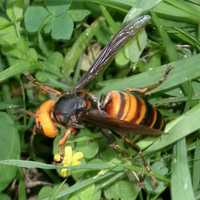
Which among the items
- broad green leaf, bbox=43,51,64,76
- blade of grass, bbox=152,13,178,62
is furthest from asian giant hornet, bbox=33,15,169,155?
broad green leaf, bbox=43,51,64,76

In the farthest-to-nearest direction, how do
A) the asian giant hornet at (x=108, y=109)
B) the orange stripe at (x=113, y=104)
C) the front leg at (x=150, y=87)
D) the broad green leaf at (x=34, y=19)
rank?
the broad green leaf at (x=34, y=19), the front leg at (x=150, y=87), the orange stripe at (x=113, y=104), the asian giant hornet at (x=108, y=109)

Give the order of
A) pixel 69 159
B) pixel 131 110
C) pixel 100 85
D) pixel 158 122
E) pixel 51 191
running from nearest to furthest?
pixel 131 110 < pixel 158 122 < pixel 69 159 < pixel 51 191 < pixel 100 85

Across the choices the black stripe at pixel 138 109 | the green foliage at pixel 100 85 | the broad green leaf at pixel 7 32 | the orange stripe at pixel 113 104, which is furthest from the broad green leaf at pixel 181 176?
the broad green leaf at pixel 7 32

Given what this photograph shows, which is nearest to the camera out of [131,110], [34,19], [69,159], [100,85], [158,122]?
[131,110]

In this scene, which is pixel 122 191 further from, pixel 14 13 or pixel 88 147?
pixel 14 13

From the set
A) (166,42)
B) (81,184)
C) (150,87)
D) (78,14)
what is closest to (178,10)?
(166,42)

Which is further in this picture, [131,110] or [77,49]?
[77,49]

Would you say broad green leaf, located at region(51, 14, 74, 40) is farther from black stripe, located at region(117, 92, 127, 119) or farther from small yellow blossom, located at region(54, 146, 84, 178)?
small yellow blossom, located at region(54, 146, 84, 178)

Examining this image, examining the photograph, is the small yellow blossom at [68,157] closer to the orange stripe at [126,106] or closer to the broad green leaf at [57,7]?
the orange stripe at [126,106]
